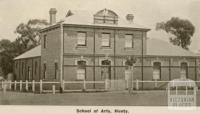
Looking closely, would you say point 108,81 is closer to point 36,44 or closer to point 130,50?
point 130,50

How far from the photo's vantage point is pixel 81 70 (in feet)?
63.1

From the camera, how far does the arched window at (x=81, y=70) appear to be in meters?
19.0

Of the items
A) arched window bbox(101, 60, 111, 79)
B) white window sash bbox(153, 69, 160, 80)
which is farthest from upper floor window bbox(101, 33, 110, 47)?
white window sash bbox(153, 69, 160, 80)

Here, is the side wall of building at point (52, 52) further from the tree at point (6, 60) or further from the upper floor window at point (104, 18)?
the tree at point (6, 60)

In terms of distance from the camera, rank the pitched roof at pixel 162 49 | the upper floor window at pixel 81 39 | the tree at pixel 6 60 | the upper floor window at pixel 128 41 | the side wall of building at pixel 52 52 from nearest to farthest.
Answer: the side wall of building at pixel 52 52 < the upper floor window at pixel 81 39 < the upper floor window at pixel 128 41 < the pitched roof at pixel 162 49 < the tree at pixel 6 60

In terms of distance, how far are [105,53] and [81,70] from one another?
1.48 meters

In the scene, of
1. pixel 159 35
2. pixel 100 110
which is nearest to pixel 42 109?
pixel 100 110

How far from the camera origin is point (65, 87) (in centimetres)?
1859

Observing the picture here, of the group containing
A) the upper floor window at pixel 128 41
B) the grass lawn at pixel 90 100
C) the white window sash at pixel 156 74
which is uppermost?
the upper floor window at pixel 128 41

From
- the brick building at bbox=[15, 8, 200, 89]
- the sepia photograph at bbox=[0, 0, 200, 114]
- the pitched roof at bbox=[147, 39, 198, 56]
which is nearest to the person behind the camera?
the sepia photograph at bbox=[0, 0, 200, 114]

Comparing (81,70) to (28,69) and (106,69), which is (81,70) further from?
(28,69)

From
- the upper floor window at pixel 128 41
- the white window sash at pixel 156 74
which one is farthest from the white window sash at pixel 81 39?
the white window sash at pixel 156 74

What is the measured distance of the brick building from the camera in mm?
18953

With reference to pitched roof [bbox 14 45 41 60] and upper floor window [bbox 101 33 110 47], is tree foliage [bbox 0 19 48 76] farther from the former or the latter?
upper floor window [bbox 101 33 110 47]
